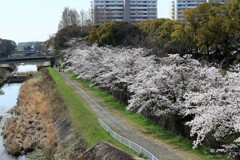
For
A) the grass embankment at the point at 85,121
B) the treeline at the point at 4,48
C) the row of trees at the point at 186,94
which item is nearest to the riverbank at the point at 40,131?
the grass embankment at the point at 85,121

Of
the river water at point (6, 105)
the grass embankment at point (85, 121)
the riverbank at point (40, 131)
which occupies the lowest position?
the river water at point (6, 105)

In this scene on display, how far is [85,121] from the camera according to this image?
28.3 metres

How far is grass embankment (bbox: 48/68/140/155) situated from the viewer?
22.6 meters

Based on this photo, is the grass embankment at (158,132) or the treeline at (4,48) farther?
the treeline at (4,48)

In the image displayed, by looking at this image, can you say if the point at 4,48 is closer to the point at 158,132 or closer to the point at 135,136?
the point at 158,132

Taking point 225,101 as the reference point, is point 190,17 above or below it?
above

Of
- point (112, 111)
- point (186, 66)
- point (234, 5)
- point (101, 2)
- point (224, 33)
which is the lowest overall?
point (112, 111)

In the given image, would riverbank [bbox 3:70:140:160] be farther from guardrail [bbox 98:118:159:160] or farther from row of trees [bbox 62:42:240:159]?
row of trees [bbox 62:42:240:159]

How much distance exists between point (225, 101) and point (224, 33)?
1032 inches

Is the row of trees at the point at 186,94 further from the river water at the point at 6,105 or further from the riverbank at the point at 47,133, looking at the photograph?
the river water at the point at 6,105

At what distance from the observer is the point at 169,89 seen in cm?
2297

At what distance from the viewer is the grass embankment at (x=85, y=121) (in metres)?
22.6

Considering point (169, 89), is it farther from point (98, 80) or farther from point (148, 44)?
point (148, 44)

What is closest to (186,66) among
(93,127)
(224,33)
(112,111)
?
(93,127)
